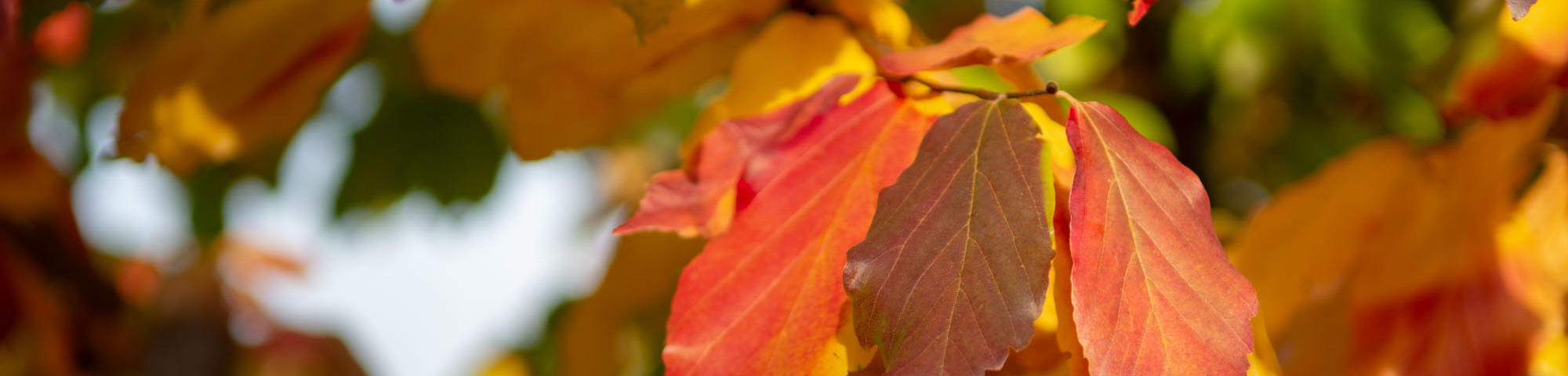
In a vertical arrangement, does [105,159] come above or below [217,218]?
above

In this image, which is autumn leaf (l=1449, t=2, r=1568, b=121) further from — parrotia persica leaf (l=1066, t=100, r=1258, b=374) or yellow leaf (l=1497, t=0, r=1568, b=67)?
parrotia persica leaf (l=1066, t=100, r=1258, b=374)

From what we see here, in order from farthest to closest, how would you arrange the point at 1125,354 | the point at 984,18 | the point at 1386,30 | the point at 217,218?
the point at 217,218 → the point at 1386,30 → the point at 984,18 → the point at 1125,354

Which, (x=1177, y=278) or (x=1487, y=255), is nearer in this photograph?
(x=1177, y=278)

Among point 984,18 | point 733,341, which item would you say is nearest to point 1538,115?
point 984,18

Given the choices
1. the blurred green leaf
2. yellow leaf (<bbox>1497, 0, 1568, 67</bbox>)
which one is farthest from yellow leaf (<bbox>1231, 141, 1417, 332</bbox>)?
the blurred green leaf

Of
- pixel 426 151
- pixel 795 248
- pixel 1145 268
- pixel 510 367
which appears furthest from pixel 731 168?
pixel 510 367

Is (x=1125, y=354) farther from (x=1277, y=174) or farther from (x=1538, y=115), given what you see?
(x=1277, y=174)

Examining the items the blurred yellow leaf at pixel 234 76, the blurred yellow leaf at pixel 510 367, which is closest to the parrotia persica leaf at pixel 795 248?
the blurred yellow leaf at pixel 234 76

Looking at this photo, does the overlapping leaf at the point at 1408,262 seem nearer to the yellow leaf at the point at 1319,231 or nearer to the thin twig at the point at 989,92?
the yellow leaf at the point at 1319,231
